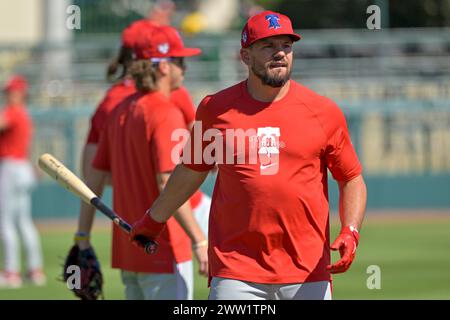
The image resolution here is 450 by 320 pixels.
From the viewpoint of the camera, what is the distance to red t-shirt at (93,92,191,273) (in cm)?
717

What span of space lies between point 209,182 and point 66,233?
9.47ft

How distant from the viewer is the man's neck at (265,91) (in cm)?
584

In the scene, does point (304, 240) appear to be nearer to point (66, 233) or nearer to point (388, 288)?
point (388, 288)

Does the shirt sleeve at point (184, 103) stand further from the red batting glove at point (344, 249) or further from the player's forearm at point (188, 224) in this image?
the red batting glove at point (344, 249)

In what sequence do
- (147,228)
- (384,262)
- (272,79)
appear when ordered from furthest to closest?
1. (384,262)
2. (147,228)
3. (272,79)

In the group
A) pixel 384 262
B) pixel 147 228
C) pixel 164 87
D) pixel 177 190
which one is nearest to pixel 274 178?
pixel 177 190

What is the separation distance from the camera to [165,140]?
7109 millimetres

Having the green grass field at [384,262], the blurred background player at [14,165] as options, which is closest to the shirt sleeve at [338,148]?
the green grass field at [384,262]

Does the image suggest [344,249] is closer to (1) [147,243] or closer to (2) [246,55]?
(2) [246,55]

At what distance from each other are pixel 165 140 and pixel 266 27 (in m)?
1.56

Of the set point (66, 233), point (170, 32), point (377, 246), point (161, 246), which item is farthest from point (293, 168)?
point (66, 233)

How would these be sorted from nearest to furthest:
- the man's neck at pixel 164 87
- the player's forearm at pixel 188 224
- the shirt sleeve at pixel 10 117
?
the player's forearm at pixel 188 224 → the man's neck at pixel 164 87 → the shirt sleeve at pixel 10 117

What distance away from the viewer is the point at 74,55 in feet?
89.6

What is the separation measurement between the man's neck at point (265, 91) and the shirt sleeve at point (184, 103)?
1861 millimetres
